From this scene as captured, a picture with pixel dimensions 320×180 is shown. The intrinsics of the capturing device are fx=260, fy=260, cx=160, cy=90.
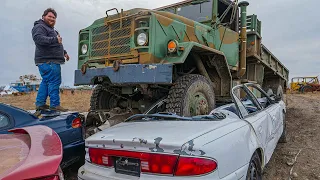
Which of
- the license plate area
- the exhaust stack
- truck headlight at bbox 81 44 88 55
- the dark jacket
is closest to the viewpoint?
the license plate area

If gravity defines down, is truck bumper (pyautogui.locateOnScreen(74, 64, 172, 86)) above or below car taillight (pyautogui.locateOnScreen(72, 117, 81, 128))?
above

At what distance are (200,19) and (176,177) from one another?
4.47 meters

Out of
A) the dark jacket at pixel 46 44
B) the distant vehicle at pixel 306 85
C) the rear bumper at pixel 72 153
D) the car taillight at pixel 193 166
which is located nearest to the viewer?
the car taillight at pixel 193 166

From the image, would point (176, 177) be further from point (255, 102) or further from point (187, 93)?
point (187, 93)

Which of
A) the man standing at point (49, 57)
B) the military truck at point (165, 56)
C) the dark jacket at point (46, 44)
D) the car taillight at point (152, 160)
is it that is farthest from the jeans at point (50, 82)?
the car taillight at point (152, 160)

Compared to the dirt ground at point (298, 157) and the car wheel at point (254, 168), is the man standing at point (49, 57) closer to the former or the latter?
the dirt ground at point (298, 157)

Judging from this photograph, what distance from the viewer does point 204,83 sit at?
4.52m

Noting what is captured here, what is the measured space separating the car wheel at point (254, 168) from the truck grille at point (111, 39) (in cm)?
276

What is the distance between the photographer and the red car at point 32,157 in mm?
1188

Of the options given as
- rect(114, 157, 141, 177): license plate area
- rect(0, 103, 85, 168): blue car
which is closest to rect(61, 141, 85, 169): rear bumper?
rect(0, 103, 85, 168): blue car

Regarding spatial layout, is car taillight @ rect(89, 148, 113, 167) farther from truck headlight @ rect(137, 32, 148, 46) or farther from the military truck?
truck headlight @ rect(137, 32, 148, 46)

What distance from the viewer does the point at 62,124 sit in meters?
3.25

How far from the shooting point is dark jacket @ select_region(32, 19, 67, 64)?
13.6ft

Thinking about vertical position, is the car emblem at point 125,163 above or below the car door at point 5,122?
below
